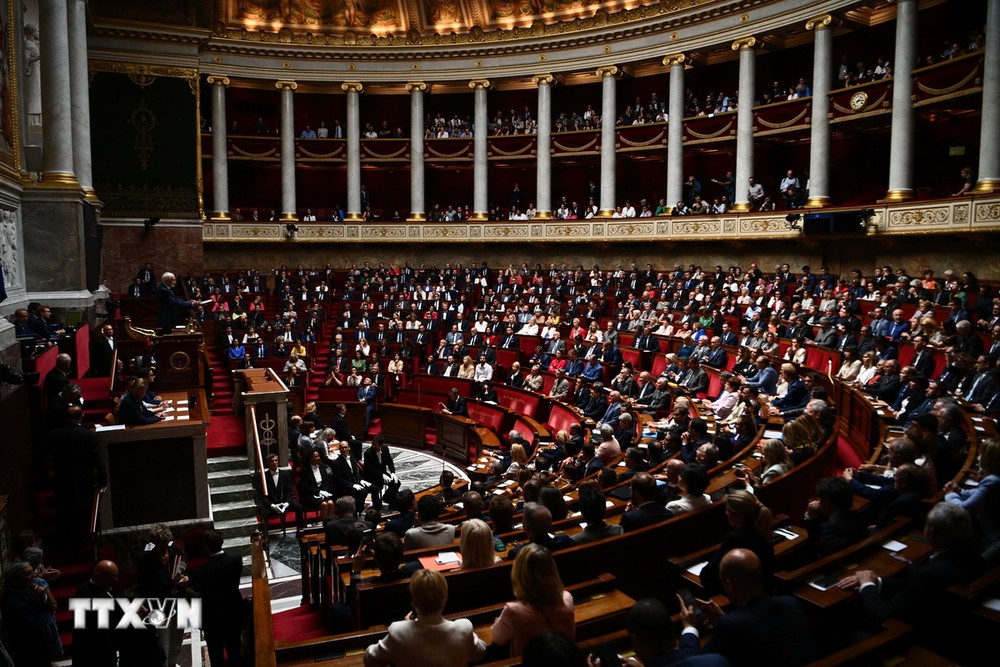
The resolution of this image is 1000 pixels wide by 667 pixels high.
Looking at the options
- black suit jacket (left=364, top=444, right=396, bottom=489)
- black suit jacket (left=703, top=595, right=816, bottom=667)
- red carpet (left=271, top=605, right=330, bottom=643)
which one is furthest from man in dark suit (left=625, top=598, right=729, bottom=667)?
black suit jacket (left=364, top=444, right=396, bottom=489)

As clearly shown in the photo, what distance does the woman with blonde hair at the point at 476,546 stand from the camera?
180 inches

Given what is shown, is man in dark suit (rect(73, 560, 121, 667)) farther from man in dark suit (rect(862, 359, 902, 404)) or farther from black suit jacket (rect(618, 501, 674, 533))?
man in dark suit (rect(862, 359, 902, 404))

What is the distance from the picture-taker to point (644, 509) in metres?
5.52

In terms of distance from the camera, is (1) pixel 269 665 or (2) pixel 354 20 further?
(2) pixel 354 20

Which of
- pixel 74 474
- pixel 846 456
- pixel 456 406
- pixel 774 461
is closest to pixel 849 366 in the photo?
pixel 846 456

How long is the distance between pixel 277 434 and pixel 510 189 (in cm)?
2259

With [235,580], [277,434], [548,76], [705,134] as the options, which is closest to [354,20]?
[548,76]

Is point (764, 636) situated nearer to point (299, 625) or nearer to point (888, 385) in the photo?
point (299, 625)

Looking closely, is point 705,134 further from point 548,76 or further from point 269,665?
point 269,665

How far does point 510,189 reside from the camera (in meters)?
32.5

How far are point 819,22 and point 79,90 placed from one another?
1915 centimetres

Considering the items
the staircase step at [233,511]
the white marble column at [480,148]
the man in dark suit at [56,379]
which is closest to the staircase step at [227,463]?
the staircase step at [233,511]

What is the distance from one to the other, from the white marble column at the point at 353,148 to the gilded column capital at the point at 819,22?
54.6ft

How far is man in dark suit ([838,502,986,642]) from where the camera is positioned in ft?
12.0
